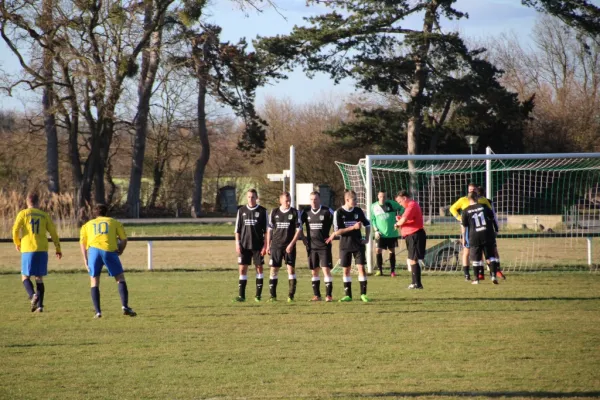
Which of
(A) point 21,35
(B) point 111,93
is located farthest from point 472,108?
(A) point 21,35

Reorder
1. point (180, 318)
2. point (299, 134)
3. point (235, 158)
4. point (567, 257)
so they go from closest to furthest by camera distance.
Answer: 1. point (180, 318)
2. point (567, 257)
3. point (299, 134)
4. point (235, 158)

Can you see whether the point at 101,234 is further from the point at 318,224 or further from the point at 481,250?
the point at 481,250

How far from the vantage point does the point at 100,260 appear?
1178 centimetres

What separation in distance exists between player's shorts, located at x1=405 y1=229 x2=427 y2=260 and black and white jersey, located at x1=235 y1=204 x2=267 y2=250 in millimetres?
3006

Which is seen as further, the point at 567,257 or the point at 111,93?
the point at 111,93

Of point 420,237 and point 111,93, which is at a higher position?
point 111,93

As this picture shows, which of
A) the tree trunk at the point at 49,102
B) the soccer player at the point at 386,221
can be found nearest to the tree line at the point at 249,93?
the tree trunk at the point at 49,102

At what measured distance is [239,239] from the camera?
13.7 metres

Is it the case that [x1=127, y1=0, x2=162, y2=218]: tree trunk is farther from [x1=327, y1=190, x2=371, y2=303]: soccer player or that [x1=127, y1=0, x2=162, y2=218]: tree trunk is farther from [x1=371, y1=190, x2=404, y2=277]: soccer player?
[x1=327, y1=190, x2=371, y2=303]: soccer player

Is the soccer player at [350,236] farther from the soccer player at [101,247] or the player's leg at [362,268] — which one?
the soccer player at [101,247]

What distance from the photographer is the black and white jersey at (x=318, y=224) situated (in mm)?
13539

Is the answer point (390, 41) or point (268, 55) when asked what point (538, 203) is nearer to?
point (390, 41)

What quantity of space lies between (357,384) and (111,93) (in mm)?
28387

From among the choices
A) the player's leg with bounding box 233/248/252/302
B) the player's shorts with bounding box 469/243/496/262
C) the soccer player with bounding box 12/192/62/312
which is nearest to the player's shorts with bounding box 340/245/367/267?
the player's leg with bounding box 233/248/252/302
